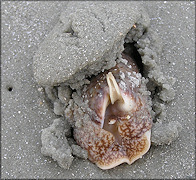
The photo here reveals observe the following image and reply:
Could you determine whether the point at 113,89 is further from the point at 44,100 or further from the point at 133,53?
the point at 44,100

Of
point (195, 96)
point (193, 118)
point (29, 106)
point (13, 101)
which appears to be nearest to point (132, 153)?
point (193, 118)

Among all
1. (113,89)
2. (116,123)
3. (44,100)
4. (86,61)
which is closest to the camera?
(86,61)

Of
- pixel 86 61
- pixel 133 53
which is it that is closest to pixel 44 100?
pixel 86 61

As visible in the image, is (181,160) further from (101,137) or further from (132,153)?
(101,137)

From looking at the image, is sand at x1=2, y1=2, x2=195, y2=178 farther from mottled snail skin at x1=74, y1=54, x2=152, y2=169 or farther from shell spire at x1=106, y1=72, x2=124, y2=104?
shell spire at x1=106, y1=72, x2=124, y2=104

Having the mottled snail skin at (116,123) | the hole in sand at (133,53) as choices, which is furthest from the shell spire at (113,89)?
the hole in sand at (133,53)

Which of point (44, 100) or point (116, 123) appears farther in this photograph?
point (44, 100)

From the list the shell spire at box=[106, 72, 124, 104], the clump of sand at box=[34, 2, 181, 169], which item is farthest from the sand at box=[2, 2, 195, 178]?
the shell spire at box=[106, 72, 124, 104]

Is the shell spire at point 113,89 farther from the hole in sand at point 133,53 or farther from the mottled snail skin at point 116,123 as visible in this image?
the hole in sand at point 133,53
